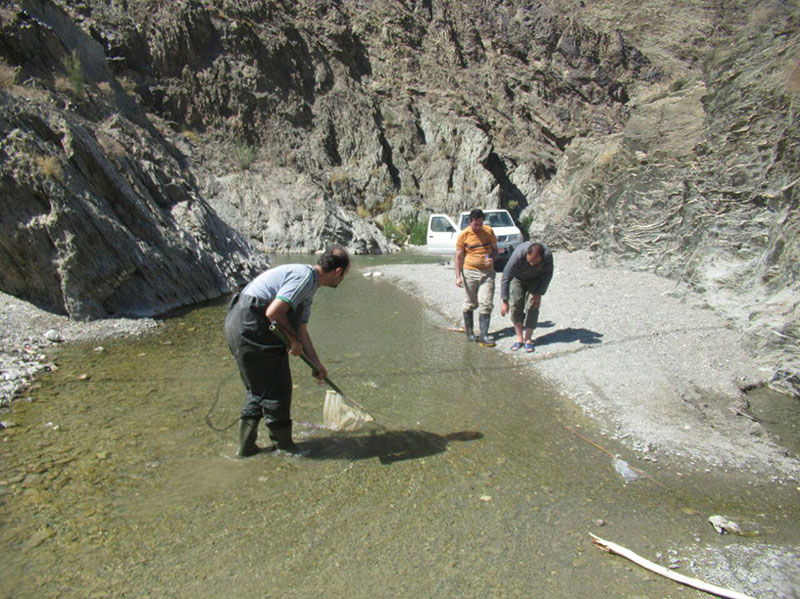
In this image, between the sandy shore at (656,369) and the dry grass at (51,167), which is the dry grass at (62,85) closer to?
the dry grass at (51,167)

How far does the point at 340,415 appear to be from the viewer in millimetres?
4762

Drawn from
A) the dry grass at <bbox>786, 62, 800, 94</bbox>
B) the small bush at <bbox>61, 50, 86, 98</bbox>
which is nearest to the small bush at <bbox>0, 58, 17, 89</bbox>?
the small bush at <bbox>61, 50, 86, 98</bbox>

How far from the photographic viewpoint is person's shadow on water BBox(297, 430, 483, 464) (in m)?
4.52

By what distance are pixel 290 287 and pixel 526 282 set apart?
4.37 metres

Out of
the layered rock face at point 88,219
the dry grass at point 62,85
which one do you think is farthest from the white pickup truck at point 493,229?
the dry grass at point 62,85

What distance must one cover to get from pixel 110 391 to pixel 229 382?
1.26 meters

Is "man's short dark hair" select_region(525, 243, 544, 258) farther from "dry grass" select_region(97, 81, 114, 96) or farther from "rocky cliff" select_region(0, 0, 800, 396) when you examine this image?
"dry grass" select_region(97, 81, 114, 96)

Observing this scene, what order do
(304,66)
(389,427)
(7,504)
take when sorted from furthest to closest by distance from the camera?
(304,66), (389,427), (7,504)

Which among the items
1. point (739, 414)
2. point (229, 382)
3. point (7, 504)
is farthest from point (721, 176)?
point (7, 504)

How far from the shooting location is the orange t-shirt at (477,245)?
25.4ft

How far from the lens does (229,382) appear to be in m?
6.18

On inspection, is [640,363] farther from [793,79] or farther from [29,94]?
[29,94]

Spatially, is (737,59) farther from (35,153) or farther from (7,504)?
(7,504)

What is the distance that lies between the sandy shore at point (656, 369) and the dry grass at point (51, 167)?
7.13 meters
